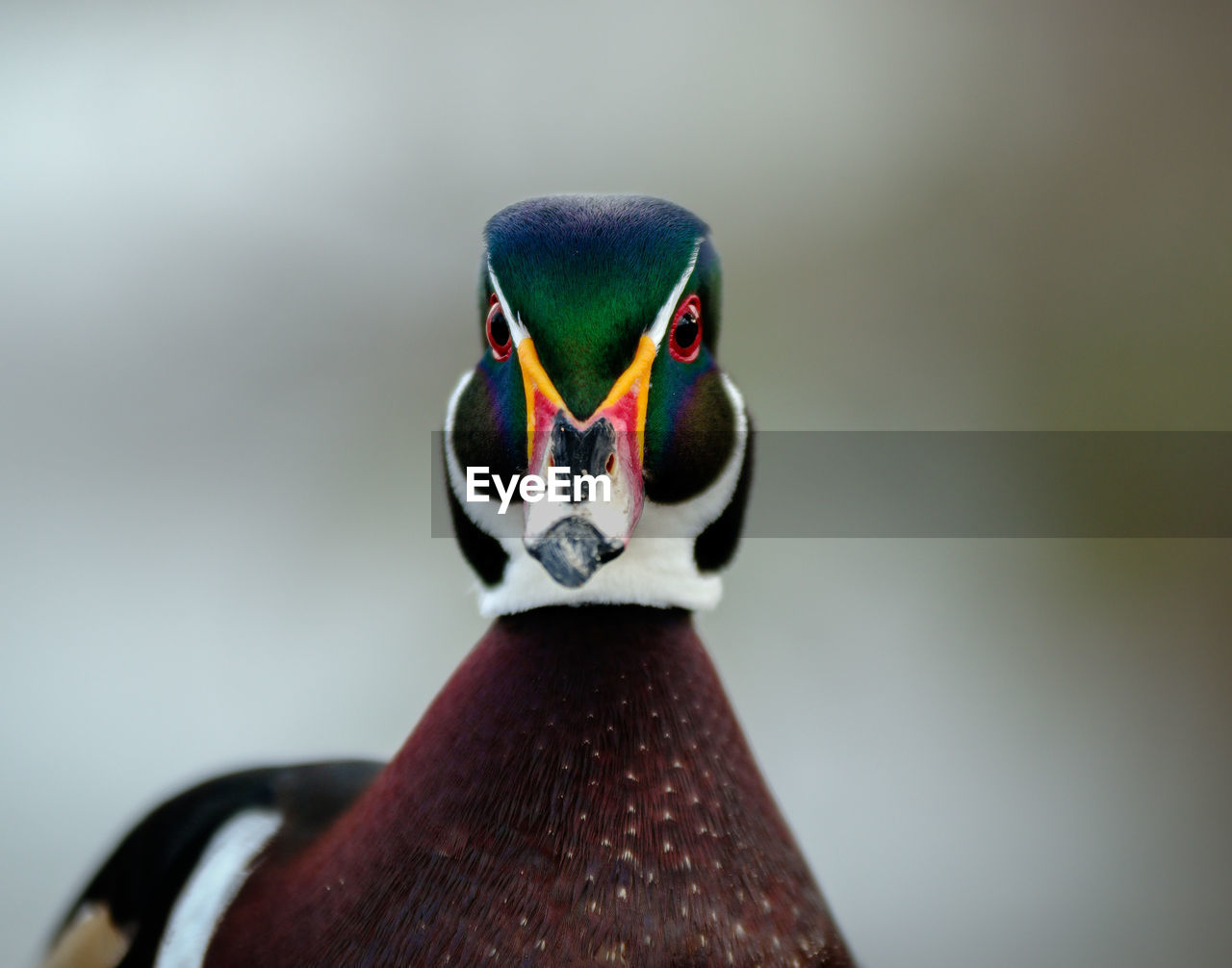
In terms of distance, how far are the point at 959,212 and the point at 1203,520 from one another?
76cm

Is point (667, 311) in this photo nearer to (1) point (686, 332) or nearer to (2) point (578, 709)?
(1) point (686, 332)

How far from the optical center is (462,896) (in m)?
0.52

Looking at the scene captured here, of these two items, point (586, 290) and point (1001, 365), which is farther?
point (1001, 365)

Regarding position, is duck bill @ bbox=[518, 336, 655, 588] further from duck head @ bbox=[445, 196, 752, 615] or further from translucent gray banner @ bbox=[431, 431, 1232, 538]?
translucent gray banner @ bbox=[431, 431, 1232, 538]

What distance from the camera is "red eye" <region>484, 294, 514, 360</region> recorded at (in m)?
0.57

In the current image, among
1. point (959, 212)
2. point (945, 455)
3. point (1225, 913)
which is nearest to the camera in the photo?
point (1225, 913)

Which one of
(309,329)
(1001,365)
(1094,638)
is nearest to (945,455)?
(1001,365)

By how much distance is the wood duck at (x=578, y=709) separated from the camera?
509 mm

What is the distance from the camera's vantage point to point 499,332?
1.88 feet

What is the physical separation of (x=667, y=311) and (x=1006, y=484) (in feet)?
5.70

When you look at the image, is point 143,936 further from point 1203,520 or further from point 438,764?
point 1203,520
